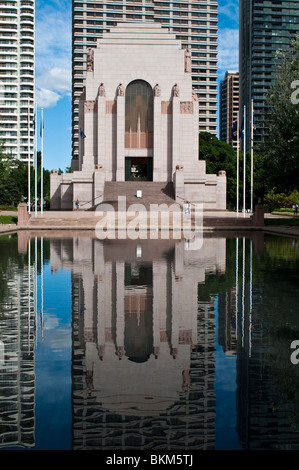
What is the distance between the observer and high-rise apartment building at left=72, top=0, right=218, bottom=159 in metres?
136

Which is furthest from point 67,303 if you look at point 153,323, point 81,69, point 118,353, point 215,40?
point 215,40

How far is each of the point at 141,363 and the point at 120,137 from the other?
195ft

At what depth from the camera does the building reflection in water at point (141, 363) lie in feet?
15.8

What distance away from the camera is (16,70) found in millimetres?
145000

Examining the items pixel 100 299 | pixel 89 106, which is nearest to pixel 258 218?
pixel 89 106

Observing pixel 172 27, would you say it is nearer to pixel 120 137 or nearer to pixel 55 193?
pixel 120 137

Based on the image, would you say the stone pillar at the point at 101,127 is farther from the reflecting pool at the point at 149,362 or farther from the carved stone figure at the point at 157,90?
the reflecting pool at the point at 149,362

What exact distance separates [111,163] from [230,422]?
6163 cm

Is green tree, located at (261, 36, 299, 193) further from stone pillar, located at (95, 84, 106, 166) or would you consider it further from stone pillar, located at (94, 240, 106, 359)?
stone pillar, located at (95, 84, 106, 166)

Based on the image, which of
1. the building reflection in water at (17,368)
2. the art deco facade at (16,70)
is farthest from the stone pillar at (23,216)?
the art deco facade at (16,70)

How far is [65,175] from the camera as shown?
64062 millimetres

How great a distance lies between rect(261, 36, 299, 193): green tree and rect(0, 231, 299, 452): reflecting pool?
74.8ft

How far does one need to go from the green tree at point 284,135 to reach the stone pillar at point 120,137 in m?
24.9

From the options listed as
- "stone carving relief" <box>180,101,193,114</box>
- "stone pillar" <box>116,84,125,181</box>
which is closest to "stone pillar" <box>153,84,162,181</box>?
"stone carving relief" <box>180,101,193,114</box>
